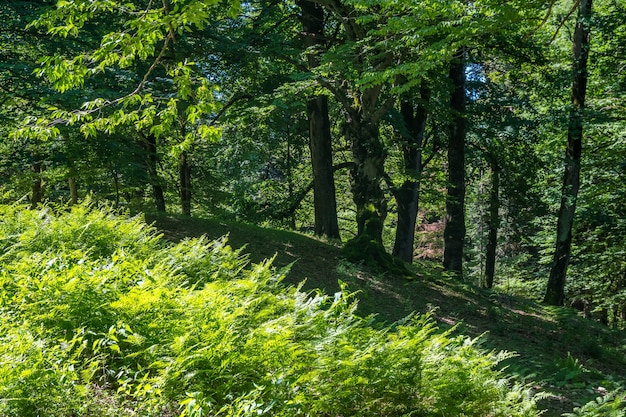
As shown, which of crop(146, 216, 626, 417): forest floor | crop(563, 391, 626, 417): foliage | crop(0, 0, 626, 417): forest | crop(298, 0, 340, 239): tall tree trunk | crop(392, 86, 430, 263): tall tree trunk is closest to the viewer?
crop(0, 0, 626, 417): forest

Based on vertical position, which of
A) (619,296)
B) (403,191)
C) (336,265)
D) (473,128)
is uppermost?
(473,128)

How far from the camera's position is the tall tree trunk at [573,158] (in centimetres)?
1376

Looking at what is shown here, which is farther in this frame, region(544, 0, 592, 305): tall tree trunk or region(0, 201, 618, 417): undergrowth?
region(544, 0, 592, 305): tall tree trunk

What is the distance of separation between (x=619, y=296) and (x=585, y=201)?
342cm

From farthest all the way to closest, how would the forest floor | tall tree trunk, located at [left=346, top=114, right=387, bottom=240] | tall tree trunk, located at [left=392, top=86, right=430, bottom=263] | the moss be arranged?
tall tree trunk, located at [left=392, top=86, right=430, bottom=263]
the moss
tall tree trunk, located at [left=346, top=114, right=387, bottom=240]
the forest floor

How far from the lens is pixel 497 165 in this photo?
17438 mm

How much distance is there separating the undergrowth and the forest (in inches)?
0.8

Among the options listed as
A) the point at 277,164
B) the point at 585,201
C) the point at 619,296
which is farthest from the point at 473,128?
the point at 277,164

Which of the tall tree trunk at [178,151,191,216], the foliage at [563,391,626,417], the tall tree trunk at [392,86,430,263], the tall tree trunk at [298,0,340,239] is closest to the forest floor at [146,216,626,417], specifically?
the tall tree trunk at [298,0,340,239]

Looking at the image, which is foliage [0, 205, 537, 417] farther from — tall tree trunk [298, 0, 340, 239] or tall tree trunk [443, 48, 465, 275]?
tall tree trunk [298, 0, 340, 239]

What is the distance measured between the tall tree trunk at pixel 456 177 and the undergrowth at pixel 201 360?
10.1m

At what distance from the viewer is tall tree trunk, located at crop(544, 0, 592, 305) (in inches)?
542

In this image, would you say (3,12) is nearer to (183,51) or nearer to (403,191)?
(183,51)

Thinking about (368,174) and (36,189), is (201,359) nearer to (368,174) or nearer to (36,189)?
(368,174)
